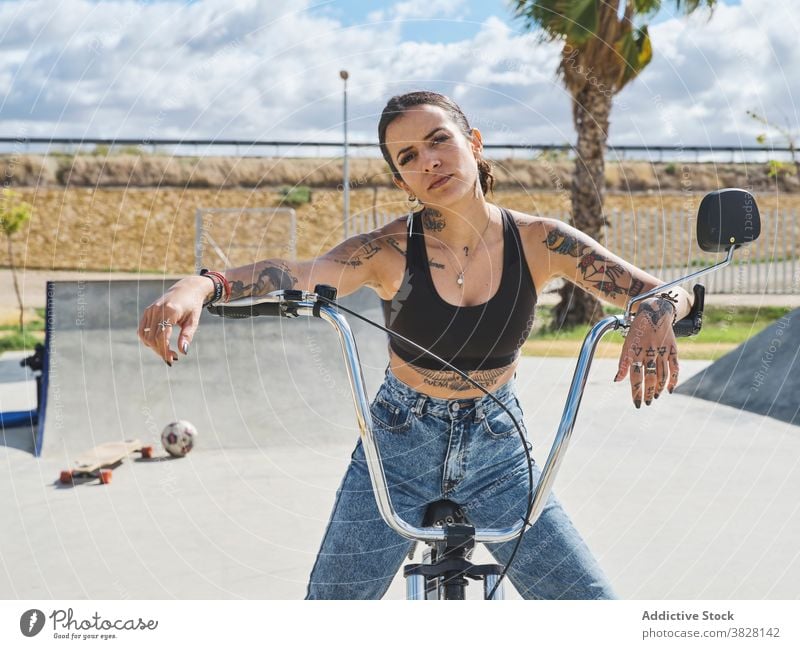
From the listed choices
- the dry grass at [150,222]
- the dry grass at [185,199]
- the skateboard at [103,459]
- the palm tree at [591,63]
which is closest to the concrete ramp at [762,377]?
the palm tree at [591,63]

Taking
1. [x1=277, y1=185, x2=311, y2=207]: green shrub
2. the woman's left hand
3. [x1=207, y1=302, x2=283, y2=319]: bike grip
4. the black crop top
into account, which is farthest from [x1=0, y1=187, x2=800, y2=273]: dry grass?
→ the woman's left hand

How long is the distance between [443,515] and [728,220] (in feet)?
2.72

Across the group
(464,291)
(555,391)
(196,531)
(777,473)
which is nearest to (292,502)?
(196,531)

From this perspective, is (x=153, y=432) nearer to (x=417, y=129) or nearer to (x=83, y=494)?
(x=83, y=494)

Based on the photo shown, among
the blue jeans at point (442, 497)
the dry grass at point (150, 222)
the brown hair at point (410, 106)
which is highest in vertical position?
the dry grass at point (150, 222)

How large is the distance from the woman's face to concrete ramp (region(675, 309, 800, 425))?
5922mm

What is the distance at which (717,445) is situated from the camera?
6656mm

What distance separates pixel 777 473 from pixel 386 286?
436cm

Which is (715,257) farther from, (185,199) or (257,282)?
(257,282)

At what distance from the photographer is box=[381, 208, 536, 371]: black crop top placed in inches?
87.4

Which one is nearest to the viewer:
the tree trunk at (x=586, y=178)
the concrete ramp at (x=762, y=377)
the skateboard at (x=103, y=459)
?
the skateboard at (x=103, y=459)

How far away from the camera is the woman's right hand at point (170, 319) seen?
1.56 metres

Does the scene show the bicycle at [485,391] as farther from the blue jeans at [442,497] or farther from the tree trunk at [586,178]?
the tree trunk at [586,178]

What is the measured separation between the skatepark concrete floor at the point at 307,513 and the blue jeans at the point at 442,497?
1853 mm
